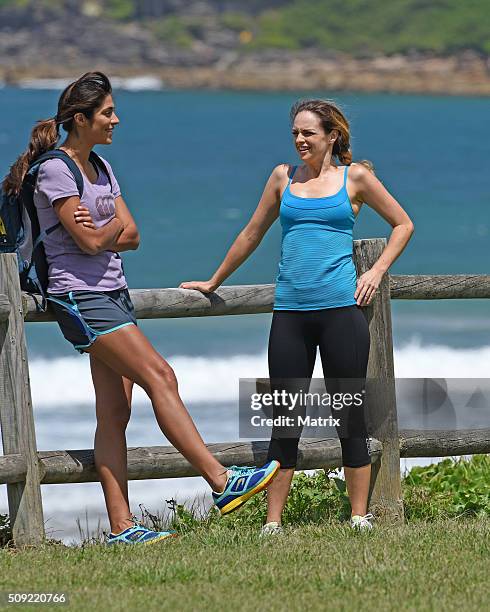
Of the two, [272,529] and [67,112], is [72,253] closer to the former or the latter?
[67,112]

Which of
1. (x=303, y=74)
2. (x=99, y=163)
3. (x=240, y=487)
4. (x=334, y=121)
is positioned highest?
(x=303, y=74)

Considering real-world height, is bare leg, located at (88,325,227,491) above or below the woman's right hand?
below

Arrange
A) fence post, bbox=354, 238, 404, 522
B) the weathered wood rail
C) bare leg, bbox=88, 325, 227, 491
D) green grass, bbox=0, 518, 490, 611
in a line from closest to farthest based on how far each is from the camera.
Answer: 1. green grass, bbox=0, 518, 490, 611
2. bare leg, bbox=88, 325, 227, 491
3. the weathered wood rail
4. fence post, bbox=354, 238, 404, 522

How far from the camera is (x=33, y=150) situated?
527 cm

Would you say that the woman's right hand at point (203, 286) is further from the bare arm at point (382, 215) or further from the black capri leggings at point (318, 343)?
the bare arm at point (382, 215)

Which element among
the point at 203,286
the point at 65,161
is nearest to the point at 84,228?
the point at 65,161

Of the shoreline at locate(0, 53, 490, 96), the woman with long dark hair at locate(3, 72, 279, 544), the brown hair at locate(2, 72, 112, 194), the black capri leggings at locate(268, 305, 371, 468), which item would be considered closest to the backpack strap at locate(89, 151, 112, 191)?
the woman with long dark hair at locate(3, 72, 279, 544)

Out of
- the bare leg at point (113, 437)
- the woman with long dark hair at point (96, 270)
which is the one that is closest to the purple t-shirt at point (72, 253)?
the woman with long dark hair at point (96, 270)

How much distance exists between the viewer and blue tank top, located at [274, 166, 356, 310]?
5.56 metres

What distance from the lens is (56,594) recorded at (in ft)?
15.3

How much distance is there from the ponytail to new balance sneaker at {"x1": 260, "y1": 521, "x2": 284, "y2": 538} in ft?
6.05

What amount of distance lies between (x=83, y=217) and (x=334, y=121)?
1251 mm

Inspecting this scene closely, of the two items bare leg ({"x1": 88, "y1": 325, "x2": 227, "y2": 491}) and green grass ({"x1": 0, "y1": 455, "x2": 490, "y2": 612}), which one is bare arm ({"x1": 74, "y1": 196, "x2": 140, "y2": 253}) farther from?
green grass ({"x1": 0, "y1": 455, "x2": 490, "y2": 612})

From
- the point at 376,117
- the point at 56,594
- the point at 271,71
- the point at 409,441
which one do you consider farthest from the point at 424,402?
the point at 271,71
